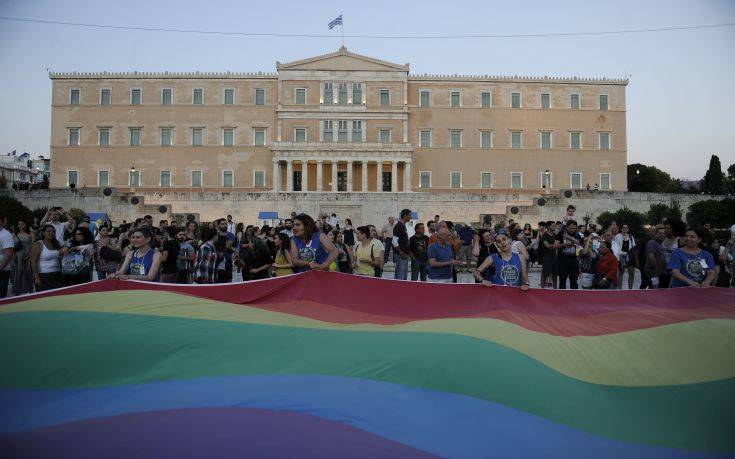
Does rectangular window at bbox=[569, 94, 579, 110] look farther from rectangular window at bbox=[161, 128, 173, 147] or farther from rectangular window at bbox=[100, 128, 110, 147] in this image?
rectangular window at bbox=[100, 128, 110, 147]

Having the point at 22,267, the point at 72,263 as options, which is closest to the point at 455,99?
the point at 22,267

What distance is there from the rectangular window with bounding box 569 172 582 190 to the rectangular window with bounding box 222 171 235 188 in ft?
90.9

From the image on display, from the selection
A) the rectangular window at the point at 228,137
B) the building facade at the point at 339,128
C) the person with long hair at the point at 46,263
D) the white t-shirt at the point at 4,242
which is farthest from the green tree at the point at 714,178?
the white t-shirt at the point at 4,242

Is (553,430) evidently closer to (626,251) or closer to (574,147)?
(626,251)

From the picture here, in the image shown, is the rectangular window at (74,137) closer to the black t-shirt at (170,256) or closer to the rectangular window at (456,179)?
the rectangular window at (456,179)

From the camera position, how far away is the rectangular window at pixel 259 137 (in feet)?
163

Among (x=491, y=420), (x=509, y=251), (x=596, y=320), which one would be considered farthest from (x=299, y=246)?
(x=491, y=420)

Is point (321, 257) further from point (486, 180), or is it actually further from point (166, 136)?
point (166, 136)

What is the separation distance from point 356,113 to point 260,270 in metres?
41.3

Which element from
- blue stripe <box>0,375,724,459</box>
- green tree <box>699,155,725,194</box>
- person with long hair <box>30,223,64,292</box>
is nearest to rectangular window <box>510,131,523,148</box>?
green tree <box>699,155,725,194</box>

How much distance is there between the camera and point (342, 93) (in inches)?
1948

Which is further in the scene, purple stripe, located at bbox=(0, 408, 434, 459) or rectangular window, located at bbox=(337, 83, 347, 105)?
rectangular window, located at bbox=(337, 83, 347, 105)

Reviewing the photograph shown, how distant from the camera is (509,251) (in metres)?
6.67

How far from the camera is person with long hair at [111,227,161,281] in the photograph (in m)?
6.51
